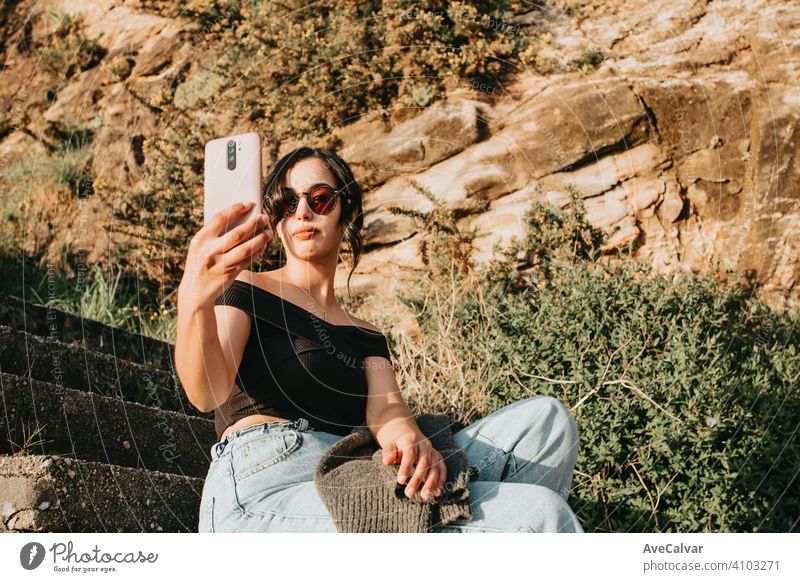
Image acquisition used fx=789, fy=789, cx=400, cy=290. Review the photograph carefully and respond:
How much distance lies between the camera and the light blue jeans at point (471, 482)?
1790 mm

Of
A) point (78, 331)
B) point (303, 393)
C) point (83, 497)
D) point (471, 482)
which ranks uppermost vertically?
point (303, 393)

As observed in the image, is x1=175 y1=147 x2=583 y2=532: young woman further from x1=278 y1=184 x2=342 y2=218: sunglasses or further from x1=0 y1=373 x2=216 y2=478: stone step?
x1=0 y1=373 x2=216 y2=478: stone step

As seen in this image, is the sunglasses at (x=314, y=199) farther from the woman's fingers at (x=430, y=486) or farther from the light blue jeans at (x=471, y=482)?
the woman's fingers at (x=430, y=486)

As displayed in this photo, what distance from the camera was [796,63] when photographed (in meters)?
4.45

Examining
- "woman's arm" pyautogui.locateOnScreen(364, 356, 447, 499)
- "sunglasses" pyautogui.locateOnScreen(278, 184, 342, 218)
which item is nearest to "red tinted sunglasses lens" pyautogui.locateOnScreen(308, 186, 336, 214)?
"sunglasses" pyautogui.locateOnScreen(278, 184, 342, 218)

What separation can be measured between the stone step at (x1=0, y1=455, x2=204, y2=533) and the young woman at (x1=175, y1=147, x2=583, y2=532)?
333 millimetres

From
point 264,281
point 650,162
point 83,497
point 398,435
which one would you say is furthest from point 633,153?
point 83,497

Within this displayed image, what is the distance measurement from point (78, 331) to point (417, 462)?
216 centimetres

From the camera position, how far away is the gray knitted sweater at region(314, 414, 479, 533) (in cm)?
177

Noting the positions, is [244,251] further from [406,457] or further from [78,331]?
[78,331]

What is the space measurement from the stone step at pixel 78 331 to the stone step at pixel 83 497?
1.06 metres

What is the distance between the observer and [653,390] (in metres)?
2.94
